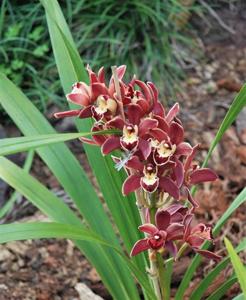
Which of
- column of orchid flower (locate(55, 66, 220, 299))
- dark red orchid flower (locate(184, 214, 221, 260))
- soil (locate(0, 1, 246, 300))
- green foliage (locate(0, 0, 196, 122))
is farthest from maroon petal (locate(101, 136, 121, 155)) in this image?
green foliage (locate(0, 0, 196, 122))

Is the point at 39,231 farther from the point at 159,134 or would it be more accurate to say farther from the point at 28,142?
the point at 159,134

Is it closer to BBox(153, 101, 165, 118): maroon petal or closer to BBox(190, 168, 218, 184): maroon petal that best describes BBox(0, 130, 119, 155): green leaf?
BBox(153, 101, 165, 118): maroon petal

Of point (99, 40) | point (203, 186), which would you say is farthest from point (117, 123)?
point (99, 40)

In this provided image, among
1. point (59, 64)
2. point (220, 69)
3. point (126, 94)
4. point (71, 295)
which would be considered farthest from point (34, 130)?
point (220, 69)

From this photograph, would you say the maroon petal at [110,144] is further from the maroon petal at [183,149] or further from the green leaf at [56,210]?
the green leaf at [56,210]

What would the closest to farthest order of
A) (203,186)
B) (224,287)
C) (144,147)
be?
(144,147)
(224,287)
(203,186)

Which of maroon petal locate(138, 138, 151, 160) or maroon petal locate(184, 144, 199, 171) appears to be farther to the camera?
maroon petal locate(184, 144, 199, 171)
